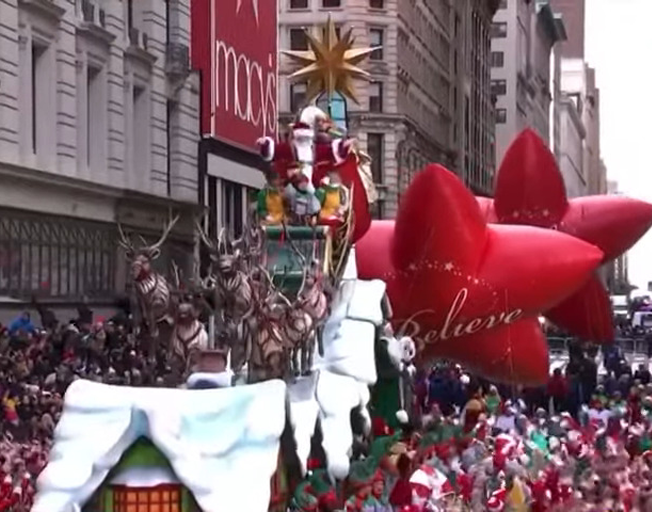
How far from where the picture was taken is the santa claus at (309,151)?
20.7 m

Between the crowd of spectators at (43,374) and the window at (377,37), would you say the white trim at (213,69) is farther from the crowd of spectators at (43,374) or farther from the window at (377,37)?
the window at (377,37)

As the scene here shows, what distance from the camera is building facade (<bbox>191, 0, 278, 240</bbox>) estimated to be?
48.8 metres

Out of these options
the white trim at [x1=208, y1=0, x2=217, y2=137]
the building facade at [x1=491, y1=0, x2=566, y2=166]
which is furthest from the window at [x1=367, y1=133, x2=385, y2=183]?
the building facade at [x1=491, y1=0, x2=566, y2=166]

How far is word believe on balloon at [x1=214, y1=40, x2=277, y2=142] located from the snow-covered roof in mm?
36320

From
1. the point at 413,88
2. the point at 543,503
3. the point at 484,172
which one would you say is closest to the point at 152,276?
the point at 543,503

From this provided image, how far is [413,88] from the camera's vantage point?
7844 centimetres

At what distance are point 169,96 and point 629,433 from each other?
91.3 feet

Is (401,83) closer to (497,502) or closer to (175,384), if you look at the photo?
(175,384)

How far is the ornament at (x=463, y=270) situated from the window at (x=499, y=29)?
9951 centimetres

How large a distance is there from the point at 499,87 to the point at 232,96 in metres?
74.7

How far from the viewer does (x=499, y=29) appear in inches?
4909

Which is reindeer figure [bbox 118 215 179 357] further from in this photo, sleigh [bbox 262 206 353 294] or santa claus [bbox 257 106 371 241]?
santa claus [bbox 257 106 371 241]

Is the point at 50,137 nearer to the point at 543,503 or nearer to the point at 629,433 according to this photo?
the point at 629,433

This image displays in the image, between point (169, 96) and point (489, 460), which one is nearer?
point (489, 460)
